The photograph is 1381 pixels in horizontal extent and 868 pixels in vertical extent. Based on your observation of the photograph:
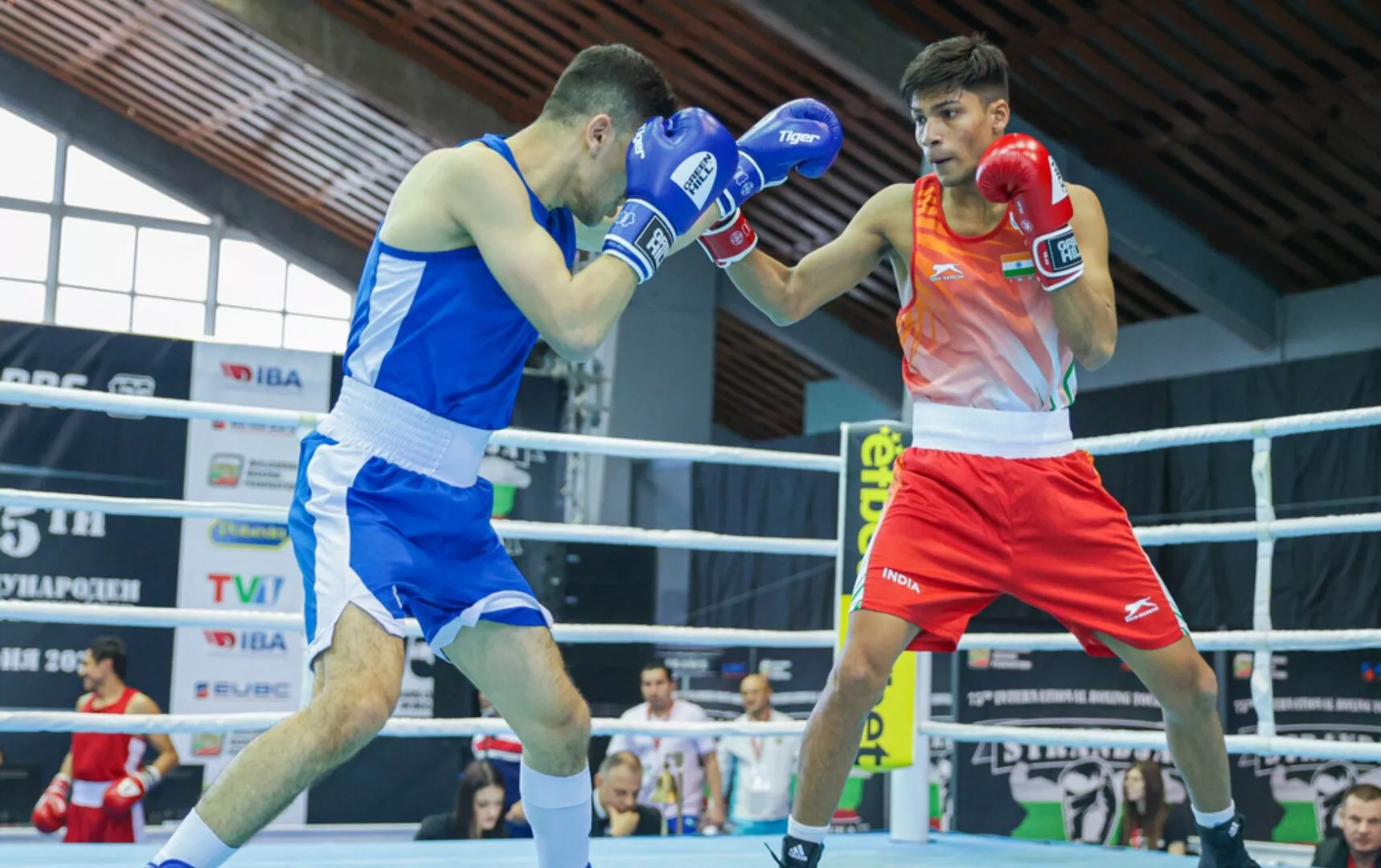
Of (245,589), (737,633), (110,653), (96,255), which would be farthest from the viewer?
(96,255)

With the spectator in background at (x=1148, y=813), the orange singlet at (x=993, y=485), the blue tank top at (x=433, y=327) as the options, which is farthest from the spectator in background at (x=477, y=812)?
the blue tank top at (x=433, y=327)

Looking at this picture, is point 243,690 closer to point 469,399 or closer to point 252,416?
point 252,416

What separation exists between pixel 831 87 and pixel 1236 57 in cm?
235

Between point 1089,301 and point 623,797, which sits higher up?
point 1089,301

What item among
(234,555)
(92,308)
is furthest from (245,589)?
(92,308)

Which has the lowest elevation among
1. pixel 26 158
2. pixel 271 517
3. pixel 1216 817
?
pixel 1216 817

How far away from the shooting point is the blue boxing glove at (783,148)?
214 centimetres

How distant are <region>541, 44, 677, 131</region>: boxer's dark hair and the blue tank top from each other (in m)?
0.12

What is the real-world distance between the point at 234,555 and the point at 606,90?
5.56 meters

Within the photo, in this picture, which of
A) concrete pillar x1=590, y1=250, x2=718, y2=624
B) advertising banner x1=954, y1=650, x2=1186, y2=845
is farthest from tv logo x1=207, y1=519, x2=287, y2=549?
advertising banner x1=954, y1=650, x2=1186, y2=845

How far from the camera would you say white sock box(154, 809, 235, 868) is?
5.20 ft

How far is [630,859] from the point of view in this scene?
9.17ft

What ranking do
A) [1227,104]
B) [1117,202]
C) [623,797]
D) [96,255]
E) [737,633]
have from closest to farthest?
[737,633] → [623,797] → [1227,104] → [1117,202] → [96,255]

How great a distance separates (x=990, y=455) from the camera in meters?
2.32
